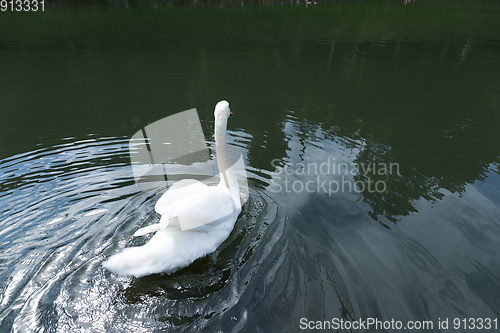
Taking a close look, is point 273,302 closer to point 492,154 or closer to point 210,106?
point 492,154

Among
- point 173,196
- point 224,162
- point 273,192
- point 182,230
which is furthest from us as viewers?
point 273,192

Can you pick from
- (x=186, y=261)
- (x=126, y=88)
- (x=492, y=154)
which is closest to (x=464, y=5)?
(x=492, y=154)

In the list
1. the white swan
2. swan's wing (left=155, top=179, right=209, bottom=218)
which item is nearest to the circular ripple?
the white swan

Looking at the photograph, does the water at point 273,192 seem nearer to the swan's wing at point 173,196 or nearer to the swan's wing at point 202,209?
the swan's wing at point 202,209

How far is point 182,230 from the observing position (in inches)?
129

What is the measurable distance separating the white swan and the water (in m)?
0.40

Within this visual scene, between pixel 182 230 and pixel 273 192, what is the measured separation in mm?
2080

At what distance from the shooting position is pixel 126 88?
9.61 m

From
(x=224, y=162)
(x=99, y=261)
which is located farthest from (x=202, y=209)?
(x=99, y=261)

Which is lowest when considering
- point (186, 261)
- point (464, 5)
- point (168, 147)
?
point (168, 147)

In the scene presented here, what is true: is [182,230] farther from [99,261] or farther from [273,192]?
[273,192]

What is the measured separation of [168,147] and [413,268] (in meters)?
4.70

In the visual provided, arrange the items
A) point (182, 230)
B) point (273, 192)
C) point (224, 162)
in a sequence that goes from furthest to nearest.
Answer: point (273, 192) < point (224, 162) < point (182, 230)

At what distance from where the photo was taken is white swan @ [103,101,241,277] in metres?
2.92
